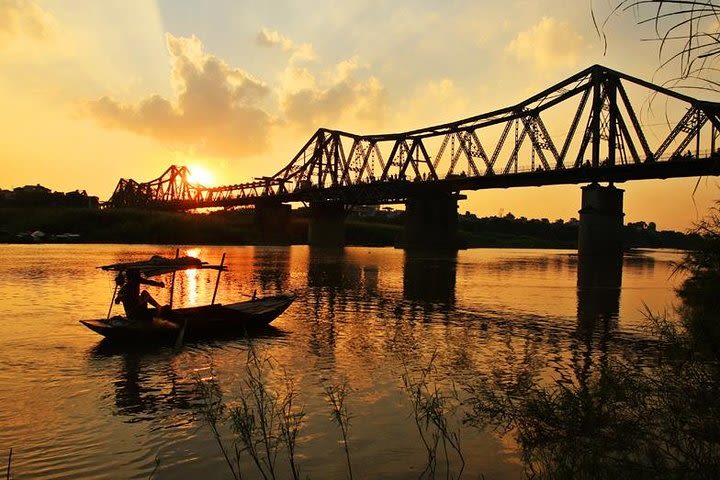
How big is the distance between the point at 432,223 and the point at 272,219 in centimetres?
5863

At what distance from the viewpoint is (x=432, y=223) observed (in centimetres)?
11094

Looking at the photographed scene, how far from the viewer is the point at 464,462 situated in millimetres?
9164

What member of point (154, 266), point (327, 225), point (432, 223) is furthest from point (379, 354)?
point (327, 225)

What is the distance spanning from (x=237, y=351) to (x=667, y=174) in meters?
76.0

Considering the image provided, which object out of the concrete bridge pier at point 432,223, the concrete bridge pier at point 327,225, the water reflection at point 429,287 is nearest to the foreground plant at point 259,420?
the water reflection at point 429,287

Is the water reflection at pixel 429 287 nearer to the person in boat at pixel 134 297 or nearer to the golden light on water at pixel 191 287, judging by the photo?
the golden light on water at pixel 191 287

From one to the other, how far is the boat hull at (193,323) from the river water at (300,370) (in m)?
0.63

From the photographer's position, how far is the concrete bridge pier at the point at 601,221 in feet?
271

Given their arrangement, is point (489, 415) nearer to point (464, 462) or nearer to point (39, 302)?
point (464, 462)

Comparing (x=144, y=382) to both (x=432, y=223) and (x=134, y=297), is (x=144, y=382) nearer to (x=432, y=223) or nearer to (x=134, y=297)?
(x=134, y=297)

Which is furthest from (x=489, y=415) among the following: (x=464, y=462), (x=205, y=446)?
(x=205, y=446)

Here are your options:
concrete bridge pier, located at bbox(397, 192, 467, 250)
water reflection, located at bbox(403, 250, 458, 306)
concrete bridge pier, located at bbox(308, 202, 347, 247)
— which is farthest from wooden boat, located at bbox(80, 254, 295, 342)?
concrete bridge pier, located at bbox(308, 202, 347, 247)

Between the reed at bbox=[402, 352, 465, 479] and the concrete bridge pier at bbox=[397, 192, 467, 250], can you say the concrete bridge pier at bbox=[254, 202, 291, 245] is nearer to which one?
the concrete bridge pier at bbox=[397, 192, 467, 250]

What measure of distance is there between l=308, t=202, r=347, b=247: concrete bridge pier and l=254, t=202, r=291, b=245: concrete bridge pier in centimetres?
1468
